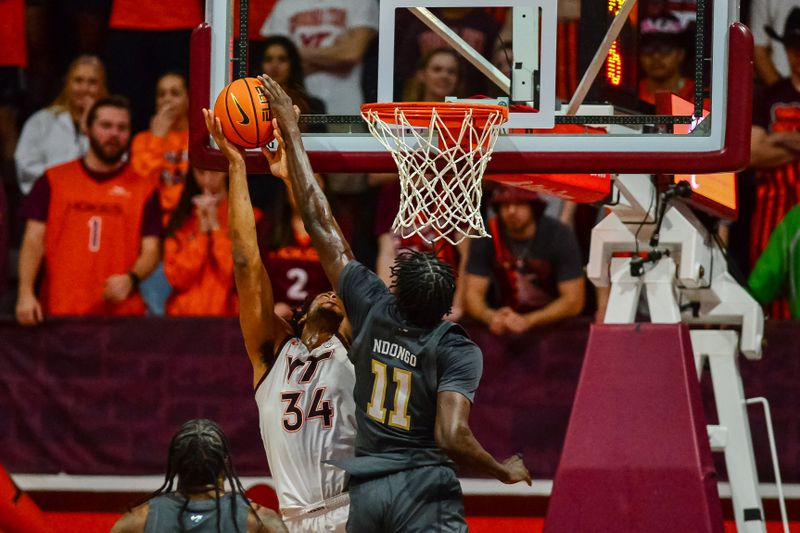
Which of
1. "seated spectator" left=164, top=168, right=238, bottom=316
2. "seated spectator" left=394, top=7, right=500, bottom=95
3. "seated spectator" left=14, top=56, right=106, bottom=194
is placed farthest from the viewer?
"seated spectator" left=14, top=56, right=106, bottom=194

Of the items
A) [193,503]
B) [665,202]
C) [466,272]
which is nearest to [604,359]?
[665,202]

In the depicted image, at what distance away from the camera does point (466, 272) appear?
27.2 feet

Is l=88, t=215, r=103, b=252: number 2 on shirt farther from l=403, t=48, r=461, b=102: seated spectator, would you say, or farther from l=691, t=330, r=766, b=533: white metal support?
l=691, t=330, r=766, b=533: white metal support

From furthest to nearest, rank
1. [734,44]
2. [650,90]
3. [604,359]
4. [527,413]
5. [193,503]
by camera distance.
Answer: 1. [527,413]
2. [650,90]
3. [604,359]
4. [734,44]
5. [193,503]

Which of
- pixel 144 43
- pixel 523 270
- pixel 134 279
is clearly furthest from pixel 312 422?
pixel 144 43

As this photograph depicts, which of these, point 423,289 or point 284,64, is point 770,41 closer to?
point 284,64

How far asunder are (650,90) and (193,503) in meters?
3.77

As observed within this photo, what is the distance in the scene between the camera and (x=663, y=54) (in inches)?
311

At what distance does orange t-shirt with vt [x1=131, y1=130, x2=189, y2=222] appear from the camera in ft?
29.1

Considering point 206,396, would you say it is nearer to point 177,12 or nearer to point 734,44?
point 177,12

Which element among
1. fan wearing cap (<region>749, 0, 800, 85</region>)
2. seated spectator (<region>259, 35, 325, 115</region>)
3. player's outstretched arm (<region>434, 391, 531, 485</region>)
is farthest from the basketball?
fan wearing cap (<region>749, 0, 800, 85</region>)

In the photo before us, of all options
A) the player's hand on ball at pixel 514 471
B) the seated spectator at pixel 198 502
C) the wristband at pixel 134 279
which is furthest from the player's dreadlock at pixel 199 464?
the wristband at pixel 134 279

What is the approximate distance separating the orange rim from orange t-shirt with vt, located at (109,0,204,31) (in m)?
4.10

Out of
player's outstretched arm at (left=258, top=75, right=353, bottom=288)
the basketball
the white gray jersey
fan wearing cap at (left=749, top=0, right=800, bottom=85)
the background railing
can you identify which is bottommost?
the background railing
